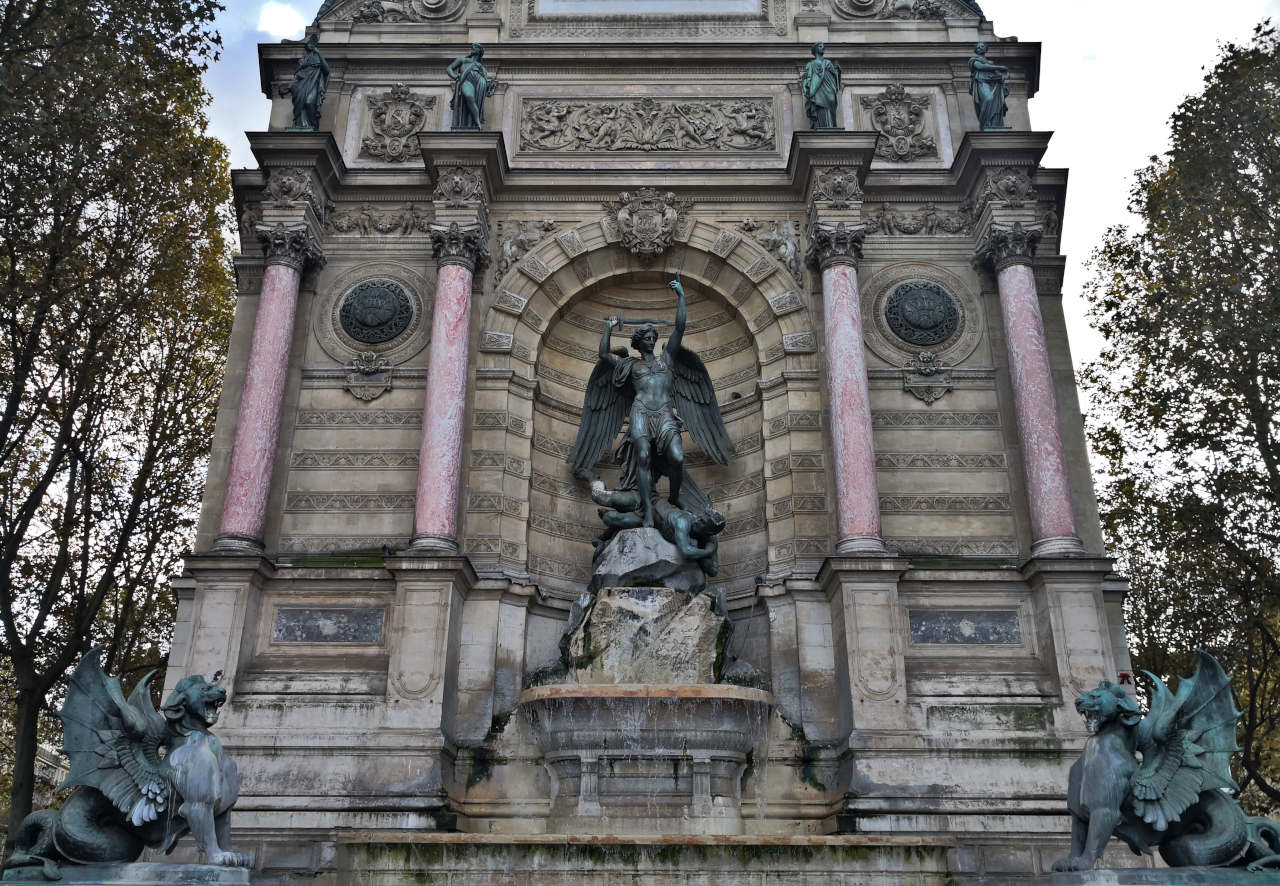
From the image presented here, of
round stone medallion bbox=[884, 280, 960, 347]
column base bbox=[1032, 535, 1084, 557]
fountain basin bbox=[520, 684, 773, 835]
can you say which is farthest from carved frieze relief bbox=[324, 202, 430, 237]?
column base bbox=[1032, 535, 1084, 557]

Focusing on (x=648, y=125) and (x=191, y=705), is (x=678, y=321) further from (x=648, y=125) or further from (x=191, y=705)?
(x=191, y=705)

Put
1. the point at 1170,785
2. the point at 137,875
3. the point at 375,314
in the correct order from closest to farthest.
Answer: the point at 137,875 < the point at 1170,785 < the point at 375,314

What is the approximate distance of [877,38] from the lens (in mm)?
19000

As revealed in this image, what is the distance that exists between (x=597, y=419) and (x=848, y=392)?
165 inches

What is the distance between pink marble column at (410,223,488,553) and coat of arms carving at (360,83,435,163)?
245 cm

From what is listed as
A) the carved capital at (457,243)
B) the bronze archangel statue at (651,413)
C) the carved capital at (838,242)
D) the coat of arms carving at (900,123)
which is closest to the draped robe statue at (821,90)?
the coat of arms carving at (900,123)

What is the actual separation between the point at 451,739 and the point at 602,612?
8.71 feet

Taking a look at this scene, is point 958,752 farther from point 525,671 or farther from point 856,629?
point 525,671

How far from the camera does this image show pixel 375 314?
16625 mm

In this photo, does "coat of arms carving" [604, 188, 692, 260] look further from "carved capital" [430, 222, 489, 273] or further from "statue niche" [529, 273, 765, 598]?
"carved capital" [430, 222, 489, 273]

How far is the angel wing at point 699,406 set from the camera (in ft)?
55.0

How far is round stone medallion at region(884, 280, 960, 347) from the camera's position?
655 inches

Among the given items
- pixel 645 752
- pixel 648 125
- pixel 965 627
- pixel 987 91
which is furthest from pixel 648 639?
pixel 987 91

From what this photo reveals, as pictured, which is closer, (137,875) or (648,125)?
(137,875)
